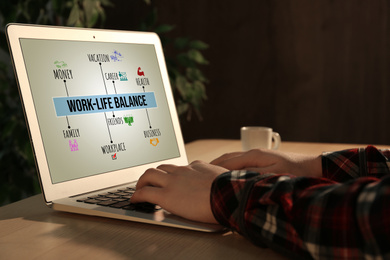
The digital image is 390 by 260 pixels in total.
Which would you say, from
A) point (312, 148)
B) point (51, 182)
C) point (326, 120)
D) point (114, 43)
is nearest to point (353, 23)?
point (326, 120)

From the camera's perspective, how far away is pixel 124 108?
89 cm

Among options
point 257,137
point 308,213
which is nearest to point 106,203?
point 308,213

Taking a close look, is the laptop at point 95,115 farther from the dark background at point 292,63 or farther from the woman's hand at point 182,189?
the dark background at point 292,63

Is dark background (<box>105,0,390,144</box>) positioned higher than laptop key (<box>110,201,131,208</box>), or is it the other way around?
dark background (<box>105,0,390,144</box>)

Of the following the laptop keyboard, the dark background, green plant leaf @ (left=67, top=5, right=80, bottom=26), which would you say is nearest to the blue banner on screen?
the laptop keyboard

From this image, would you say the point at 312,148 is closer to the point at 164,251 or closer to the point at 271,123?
the point at 164,251

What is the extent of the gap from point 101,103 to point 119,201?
0.24 m

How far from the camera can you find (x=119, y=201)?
2.28ft

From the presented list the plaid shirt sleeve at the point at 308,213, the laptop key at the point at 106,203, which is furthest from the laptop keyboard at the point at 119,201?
the plaid shirt sleeve at the point at 308,213

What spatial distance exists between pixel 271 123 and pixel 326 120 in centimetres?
37

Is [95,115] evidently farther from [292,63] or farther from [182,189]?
[292,63]

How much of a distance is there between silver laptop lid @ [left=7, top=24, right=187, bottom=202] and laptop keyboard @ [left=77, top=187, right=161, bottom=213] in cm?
5

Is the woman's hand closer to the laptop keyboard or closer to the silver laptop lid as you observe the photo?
the laptop keyboard

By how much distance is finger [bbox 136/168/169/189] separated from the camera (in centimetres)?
64
